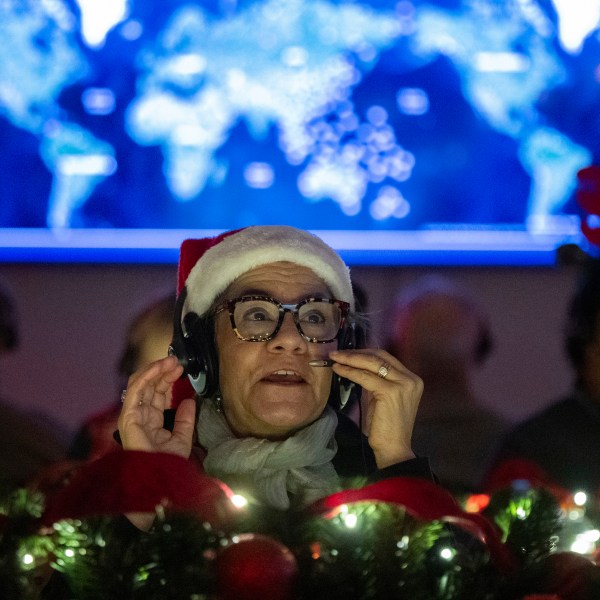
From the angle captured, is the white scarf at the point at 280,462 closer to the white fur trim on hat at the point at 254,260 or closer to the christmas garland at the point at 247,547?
the white fur trim on hat at the point at 254,260

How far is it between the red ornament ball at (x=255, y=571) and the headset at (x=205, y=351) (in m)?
0.82

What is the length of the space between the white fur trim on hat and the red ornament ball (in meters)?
0.96

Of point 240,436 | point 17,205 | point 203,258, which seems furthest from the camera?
point 17,205

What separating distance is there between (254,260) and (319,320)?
0.57ft

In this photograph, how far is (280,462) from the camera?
1.47 metres

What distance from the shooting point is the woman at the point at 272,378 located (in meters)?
1.41

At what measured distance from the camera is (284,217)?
2.94 meters

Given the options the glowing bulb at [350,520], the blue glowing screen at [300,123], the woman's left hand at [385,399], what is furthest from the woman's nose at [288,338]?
the blue glowing screen at [300,123]

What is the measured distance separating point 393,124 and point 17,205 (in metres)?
1.28

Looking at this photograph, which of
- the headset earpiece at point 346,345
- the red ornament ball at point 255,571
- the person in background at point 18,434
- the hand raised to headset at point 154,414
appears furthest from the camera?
the person in background at point 18,434

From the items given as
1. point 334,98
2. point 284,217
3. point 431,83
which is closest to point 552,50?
point 431,83

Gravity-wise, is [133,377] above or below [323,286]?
below

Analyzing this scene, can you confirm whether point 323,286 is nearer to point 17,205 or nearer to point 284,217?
point 284,217

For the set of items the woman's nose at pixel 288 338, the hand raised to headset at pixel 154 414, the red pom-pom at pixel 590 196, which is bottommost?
the hand raised to headset at pixel 154 414
